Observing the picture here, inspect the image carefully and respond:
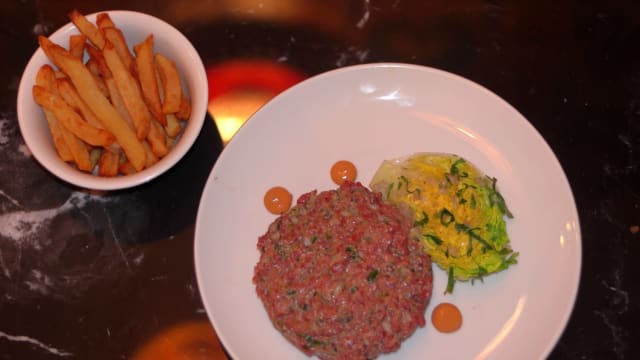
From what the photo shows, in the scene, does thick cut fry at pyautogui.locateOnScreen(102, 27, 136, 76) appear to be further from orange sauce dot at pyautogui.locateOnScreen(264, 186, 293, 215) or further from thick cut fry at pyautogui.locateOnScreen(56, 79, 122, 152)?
orange sauce dot at pyautogui.locateOnScreen(264, 186, 293, 215)

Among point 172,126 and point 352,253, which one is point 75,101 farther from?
point 352,253

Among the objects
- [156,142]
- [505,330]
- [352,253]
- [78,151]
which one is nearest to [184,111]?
[156,142]

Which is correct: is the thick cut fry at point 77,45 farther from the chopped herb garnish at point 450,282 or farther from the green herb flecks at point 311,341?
the chopped herb garnish at point 450,282

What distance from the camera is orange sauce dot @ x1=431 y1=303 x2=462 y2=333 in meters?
3.32

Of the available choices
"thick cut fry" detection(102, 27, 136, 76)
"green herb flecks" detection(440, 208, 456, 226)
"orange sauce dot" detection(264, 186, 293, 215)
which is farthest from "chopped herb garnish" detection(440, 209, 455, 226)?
"thick cut fry" detection(102, 27, 136, 76)

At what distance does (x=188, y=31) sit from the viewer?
4.27m

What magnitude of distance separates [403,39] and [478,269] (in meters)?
1.65

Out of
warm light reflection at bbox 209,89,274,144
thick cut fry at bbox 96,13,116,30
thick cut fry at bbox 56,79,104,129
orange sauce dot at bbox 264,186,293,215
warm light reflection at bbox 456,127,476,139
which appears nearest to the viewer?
thick cut fry at bbox 56,79,104,129

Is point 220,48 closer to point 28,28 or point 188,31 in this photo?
point 188,31

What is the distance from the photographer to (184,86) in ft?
11.9

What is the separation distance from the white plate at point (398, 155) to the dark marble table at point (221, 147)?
1.17 ft

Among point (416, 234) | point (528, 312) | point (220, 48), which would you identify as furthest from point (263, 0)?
point (528, 312)

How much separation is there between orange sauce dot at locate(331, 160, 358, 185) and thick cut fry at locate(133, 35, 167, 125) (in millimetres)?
977

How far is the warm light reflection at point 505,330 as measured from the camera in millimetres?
3301
